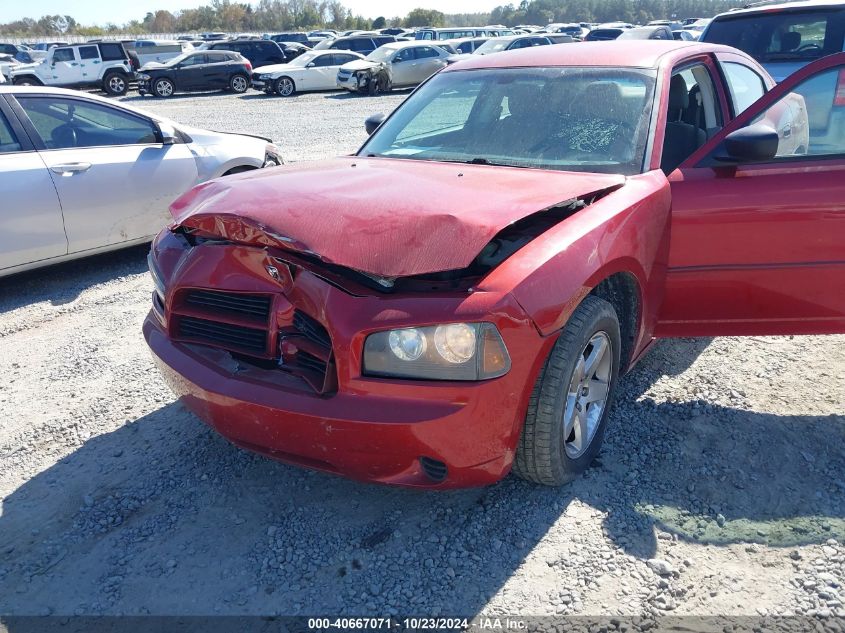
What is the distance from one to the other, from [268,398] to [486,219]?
102 centimetres

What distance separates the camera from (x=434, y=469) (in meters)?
2.52

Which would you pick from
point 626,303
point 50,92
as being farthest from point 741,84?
point 50,92

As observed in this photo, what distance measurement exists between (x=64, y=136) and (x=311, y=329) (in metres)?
4.05

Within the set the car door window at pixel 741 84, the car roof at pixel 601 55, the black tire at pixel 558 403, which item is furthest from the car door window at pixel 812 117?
the black tire at pixel 558 403

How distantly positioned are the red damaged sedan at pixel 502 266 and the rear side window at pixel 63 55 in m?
23.8

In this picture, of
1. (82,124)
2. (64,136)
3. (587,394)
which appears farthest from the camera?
(82,124)

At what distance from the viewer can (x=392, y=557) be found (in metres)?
2.65

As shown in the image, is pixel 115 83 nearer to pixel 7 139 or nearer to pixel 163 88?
pixel 163 88

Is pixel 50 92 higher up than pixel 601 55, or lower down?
lower down

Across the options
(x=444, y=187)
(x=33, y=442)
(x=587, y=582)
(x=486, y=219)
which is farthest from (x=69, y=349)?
(x=587, y=582)

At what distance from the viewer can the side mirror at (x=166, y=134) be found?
606 centimetres

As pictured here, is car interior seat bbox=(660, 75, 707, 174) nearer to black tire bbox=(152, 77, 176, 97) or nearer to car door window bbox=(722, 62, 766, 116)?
car door window bbox=(722, 62, 766, 116)

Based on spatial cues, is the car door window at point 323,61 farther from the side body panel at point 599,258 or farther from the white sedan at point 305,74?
the side body panel at point 599,258

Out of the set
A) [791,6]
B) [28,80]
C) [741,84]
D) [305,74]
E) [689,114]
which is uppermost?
[791,6]
